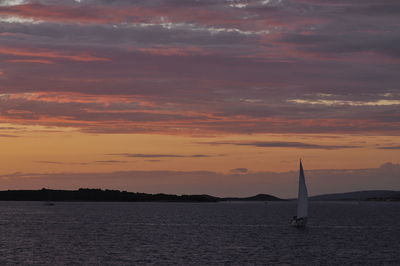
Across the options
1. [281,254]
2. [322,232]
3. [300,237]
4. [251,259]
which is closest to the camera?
[251,259]

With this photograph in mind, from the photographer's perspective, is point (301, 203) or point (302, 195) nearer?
point (302, 195)

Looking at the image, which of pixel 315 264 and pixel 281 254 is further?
pixel 281 254

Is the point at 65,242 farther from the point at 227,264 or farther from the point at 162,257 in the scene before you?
the point at 227,264

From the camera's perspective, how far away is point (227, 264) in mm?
77312

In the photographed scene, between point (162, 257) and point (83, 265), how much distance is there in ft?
37.4

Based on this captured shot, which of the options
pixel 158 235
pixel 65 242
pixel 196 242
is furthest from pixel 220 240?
pixel 65 242

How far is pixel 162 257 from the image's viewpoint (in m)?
84.0

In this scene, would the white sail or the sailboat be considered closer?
the white sail

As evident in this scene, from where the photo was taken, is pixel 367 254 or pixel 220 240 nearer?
pixel 367 254

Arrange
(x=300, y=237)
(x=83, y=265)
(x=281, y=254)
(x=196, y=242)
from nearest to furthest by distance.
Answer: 1. (x=83, y=265)
2. (x=281, y=254)
3. (x=196, y=242)
4. (x=300, y=237)

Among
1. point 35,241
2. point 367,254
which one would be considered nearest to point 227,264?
point 367,254

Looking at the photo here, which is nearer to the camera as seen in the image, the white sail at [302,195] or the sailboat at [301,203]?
the white sail at [302,195]

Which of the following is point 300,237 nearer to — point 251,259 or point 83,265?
point 251,259

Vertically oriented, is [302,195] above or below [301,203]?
above
